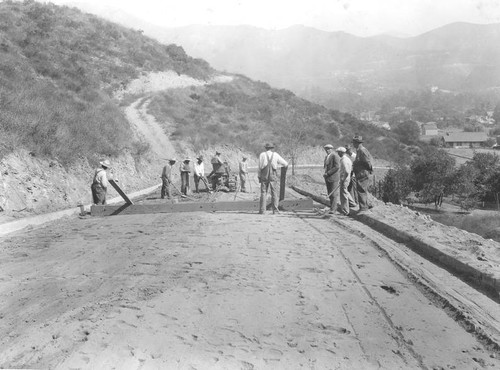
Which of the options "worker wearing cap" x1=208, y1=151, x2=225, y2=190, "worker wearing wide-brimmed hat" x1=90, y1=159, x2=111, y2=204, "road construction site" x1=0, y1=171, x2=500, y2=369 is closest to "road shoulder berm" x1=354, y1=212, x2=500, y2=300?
"road construction site" x1=0, y1=171, x2=500, y2=369

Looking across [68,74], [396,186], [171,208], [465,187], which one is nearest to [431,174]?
[465,187]

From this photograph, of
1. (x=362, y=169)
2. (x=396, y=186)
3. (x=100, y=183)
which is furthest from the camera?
(x=396, y=186)

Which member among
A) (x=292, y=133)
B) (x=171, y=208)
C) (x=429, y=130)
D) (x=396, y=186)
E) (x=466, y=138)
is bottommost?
(x=396, y=186)

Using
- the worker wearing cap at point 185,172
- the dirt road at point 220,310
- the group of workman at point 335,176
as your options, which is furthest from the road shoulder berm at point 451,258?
the worker wearing cap at point 185,172

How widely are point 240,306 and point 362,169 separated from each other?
23.8ft

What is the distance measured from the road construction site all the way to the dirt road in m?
0.01

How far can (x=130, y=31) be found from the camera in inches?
2530

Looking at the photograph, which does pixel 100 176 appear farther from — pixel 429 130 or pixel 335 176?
pixel 429 130

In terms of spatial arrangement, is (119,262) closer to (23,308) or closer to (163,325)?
(23,308)

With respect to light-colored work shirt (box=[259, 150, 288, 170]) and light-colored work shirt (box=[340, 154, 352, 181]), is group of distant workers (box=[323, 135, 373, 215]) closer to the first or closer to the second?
light-colored work shirt (box=[340, 154, 352, 181])

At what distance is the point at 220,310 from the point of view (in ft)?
15.8

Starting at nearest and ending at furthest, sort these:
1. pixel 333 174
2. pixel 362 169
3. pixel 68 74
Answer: pixel 362 169, pixel 333 174, pixel 68 74

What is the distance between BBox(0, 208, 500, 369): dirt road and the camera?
3.89m

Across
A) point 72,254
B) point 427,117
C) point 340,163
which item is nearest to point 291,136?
point 340,163
